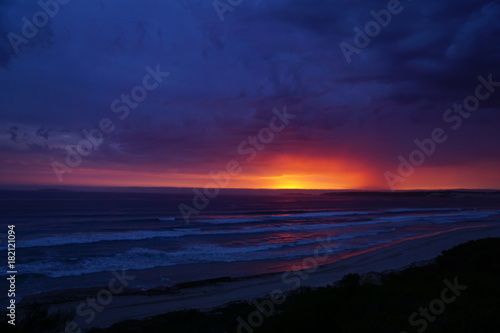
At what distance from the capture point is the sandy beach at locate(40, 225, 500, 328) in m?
12.2

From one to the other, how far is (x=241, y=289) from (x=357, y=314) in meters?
8.24

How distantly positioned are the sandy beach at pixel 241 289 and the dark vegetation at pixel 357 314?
1621mm

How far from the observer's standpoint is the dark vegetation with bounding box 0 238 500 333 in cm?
665

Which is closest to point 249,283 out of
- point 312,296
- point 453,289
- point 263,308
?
point 263,308

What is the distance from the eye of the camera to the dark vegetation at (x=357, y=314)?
6.65m

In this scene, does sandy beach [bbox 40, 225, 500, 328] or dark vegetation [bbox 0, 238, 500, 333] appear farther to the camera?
sandy beach [bbox 40, 225, 500, 328]

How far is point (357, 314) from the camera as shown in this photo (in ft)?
25.4

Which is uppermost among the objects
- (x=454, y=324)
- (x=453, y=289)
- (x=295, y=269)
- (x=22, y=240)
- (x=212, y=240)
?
(x=22, y=240)

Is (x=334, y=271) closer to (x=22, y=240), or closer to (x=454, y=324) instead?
(x=454, y=324)

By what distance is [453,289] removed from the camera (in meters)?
8.70

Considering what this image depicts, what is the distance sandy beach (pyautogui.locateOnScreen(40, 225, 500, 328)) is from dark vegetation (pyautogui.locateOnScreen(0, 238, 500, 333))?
5.32 ft

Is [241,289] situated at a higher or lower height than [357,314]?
higher

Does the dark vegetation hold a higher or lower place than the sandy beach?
lower

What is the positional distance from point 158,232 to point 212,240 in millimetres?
7386
